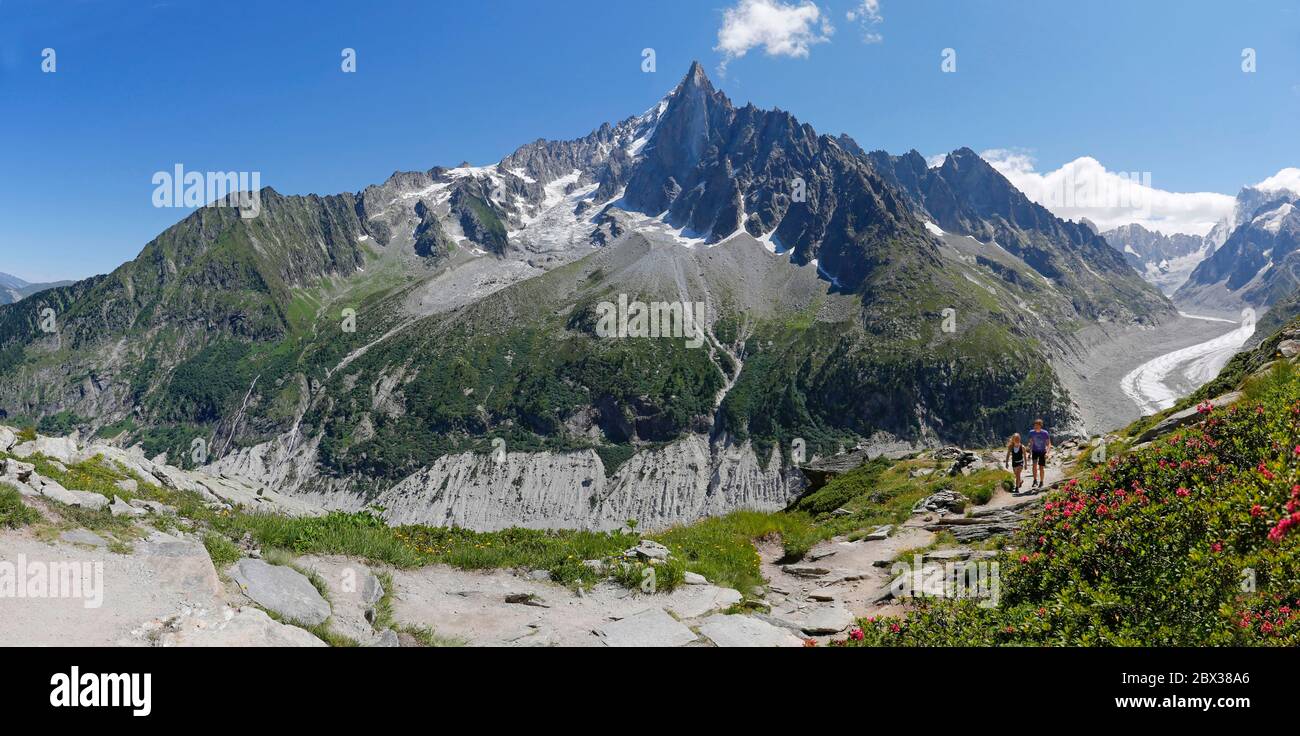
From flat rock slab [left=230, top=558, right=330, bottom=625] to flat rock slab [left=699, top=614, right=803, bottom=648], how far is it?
21.6 feet

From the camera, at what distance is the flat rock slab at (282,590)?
29.6 feet

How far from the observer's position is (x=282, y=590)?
9.72 meters

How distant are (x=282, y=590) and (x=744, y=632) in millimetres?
8147

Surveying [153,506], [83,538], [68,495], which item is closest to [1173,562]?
[83,538]

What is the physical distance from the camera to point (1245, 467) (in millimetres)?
10562

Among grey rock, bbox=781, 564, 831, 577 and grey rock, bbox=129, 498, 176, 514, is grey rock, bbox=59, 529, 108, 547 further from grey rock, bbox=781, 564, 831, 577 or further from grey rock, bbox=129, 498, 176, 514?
grey rock, bbox=781, 564, 831, 577

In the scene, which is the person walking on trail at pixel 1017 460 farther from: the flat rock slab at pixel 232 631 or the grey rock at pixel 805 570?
the flat rock slab at pixel 232 631

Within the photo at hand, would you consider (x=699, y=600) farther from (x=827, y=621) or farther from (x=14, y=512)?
(x=14, y=512)

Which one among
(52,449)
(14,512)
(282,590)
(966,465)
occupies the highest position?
(52,449)

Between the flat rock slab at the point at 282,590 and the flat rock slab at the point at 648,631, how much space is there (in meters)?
4.81

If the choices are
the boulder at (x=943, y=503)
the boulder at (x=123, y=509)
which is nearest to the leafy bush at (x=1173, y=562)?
the boulder at (x=943, y=503)

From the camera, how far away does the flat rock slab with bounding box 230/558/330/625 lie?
902 centimetres
